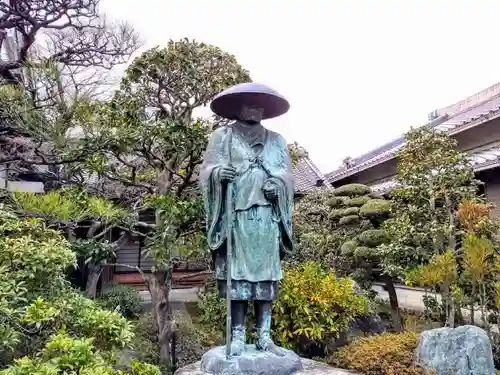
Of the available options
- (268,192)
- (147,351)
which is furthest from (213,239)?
(147,351)

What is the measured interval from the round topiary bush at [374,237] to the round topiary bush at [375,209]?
18.6 inches

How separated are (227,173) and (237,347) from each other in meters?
1.72

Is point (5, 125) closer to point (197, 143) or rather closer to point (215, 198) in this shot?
point (197, 143)

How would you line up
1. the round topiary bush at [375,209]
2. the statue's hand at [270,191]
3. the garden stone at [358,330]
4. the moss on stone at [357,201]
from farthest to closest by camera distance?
the moss on stone at [357,201] < the round topiary bush at [375,209] < the garden stone at [358,330] < the statue's hand at [270,191]

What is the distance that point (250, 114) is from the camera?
188 inches

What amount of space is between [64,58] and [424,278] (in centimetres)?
807

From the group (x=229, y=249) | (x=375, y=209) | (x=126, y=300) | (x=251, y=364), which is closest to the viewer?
(x=251, y=364)

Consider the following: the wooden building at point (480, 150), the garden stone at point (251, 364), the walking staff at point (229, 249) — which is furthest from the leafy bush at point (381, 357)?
the wooden building at point (480, 150)

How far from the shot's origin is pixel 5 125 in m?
6.75

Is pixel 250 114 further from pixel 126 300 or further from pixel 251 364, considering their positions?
pixel 126 300

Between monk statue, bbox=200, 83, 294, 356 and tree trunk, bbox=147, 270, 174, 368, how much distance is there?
2.64 m

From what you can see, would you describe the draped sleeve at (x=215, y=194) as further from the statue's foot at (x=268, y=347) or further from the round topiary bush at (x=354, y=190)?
the round topiary bush at (x=354, y=190)

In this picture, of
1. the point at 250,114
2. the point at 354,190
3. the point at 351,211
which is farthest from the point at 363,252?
the point at 250,114

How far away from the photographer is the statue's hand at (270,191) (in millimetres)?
4496
